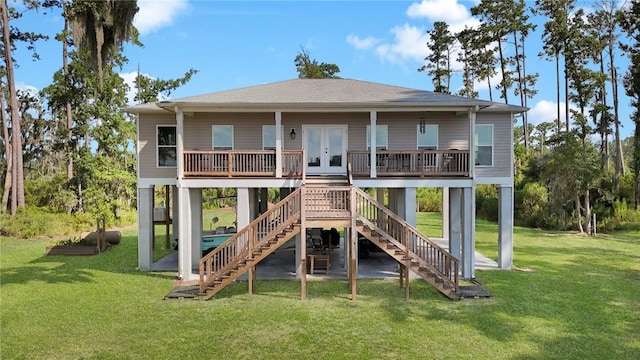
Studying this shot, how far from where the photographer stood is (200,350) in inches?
298

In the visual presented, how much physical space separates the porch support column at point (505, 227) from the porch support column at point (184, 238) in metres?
10.2

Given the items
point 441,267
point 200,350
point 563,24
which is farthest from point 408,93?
point 563,24

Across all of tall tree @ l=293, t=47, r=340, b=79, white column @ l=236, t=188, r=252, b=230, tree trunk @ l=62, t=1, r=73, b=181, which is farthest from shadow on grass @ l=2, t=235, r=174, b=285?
tall tree @ l=293, t=47, r=340, b=79

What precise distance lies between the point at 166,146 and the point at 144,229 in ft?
9.53

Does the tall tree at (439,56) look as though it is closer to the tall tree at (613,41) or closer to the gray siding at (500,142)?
the tall tree at (613,41)

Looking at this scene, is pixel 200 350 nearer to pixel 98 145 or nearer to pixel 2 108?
pixel 98 145

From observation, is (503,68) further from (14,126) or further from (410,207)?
(14,126)

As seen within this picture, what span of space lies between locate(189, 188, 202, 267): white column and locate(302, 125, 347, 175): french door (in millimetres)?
3958

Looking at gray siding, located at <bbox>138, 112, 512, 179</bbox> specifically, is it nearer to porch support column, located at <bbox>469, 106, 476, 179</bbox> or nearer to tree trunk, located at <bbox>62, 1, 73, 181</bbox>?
porch support column, located at <bbox>469, 106, 476, 179</bbox>

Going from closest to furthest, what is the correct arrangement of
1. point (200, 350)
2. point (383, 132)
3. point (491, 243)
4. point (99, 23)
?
1. point (200, 350)
2. point (99, 23)
3. point (383, 132)
4. point (491, 243)

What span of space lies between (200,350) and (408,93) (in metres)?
10.9

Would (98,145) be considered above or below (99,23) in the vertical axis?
below

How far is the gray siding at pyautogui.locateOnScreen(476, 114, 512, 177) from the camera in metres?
14.1

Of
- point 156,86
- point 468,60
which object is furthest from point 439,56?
point 156,86
